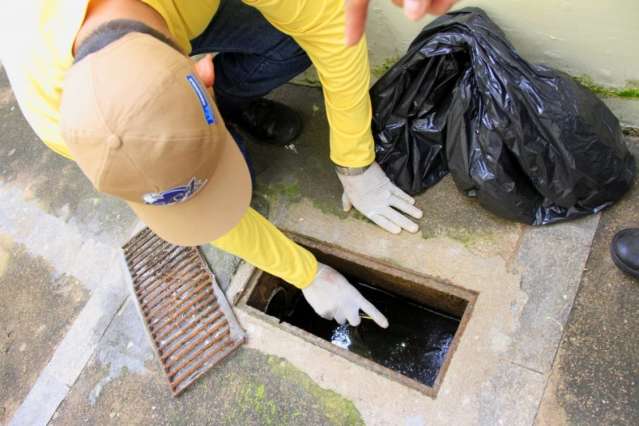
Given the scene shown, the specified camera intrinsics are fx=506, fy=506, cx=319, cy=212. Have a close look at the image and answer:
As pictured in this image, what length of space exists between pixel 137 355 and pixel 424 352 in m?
1.20

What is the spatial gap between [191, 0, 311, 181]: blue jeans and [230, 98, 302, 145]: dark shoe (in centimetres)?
15

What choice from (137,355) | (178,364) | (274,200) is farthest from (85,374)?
(274,200)

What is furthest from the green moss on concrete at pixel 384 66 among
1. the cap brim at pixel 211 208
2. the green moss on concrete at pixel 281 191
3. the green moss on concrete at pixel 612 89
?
the cap brim at pixel 211 208

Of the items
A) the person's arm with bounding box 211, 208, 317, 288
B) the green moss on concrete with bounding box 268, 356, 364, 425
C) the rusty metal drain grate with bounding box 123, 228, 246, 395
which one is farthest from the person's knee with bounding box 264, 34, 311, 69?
the green moss on concrete with bounding box 268, 356, 364, 425

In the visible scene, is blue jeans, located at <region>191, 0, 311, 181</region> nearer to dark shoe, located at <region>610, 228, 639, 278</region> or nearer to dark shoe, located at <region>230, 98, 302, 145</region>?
dark shoe, located at <region>230, 98, 302, 145</region>

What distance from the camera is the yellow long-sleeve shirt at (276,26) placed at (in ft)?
4.11

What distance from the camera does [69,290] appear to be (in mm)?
2373

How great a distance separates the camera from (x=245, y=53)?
6.44 ft

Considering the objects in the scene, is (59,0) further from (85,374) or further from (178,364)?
(85,374)

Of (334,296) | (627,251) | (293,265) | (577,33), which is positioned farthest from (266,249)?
(577,33)

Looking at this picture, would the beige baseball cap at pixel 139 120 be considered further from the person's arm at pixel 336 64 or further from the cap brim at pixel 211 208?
the person's arm at pixel 336 64

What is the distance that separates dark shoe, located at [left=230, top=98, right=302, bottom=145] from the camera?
2307mm

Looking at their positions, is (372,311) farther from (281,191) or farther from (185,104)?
(185,104)

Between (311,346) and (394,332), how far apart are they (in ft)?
1.61
